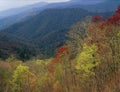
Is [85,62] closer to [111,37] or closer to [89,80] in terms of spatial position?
[89,80]

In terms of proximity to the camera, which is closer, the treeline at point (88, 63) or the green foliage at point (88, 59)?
the green foliage at point (88, 59)

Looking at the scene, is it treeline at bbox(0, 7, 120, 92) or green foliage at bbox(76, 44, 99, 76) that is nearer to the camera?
green foliage at bbox(76, 44, 99, 76)

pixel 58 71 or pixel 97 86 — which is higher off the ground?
pixel 97 86

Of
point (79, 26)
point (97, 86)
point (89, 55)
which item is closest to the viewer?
point (97, 86)

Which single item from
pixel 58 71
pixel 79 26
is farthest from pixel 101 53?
pixel 58 71

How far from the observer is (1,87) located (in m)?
52.4

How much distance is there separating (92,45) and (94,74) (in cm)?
384

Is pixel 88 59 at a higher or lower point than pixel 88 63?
higher

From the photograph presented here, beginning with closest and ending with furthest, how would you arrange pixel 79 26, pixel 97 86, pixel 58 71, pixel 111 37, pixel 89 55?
1. pixel 97 86
2. pixel 89 55
3. pixel 111 37
4. pixel 79 26
5. pixel 58 71

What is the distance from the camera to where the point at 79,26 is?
44906mm

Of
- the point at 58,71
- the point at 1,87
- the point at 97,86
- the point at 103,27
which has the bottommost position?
the point at 1,87

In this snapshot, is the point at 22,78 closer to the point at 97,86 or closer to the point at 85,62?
the point at 85,62

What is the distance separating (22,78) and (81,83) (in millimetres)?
15272

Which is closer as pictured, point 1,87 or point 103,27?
point 103,27
